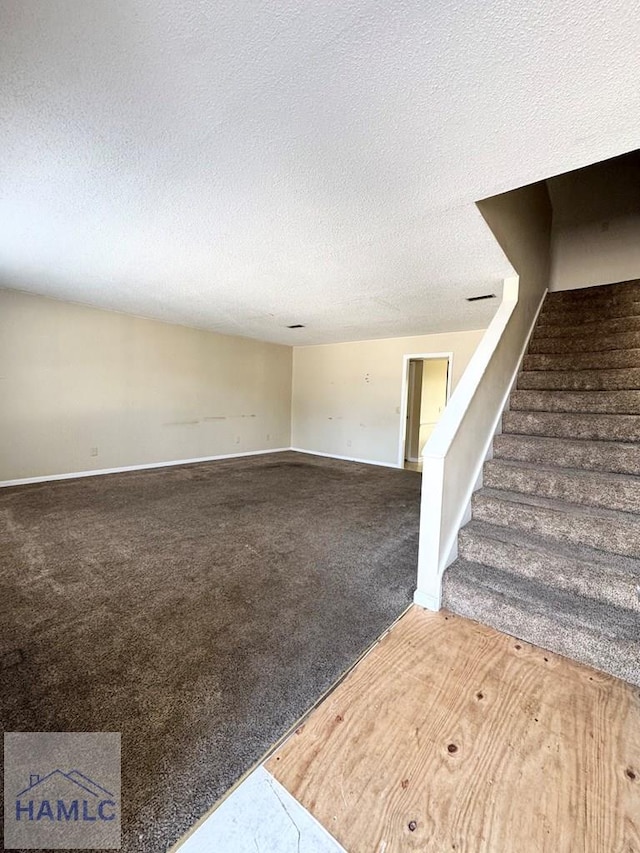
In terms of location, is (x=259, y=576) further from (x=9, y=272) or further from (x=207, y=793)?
(x=9, y=272)

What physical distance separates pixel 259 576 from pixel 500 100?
2.66 meters

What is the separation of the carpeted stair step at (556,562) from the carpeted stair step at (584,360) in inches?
69.2

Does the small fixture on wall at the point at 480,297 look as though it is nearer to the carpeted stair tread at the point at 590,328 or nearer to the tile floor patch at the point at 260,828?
the carpeted stair tread at the point at 590,328

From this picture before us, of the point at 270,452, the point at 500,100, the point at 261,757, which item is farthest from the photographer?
the point at 270,452

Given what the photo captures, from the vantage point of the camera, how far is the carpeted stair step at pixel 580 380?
2.65m

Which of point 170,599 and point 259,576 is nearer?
point 170,599

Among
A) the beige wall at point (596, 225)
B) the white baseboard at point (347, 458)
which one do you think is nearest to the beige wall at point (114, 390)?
the white baseboard at point (347, 458)

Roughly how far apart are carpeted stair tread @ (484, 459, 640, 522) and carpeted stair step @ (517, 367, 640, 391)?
90 centimetres

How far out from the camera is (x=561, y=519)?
1952mm

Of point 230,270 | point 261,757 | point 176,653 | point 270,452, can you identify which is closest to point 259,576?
point 176,653

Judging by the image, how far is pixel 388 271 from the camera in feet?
10.0

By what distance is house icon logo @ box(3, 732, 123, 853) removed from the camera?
0.92m

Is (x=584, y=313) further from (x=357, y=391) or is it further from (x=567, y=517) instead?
(x=357, y=391)

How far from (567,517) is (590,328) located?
2.33 metres
